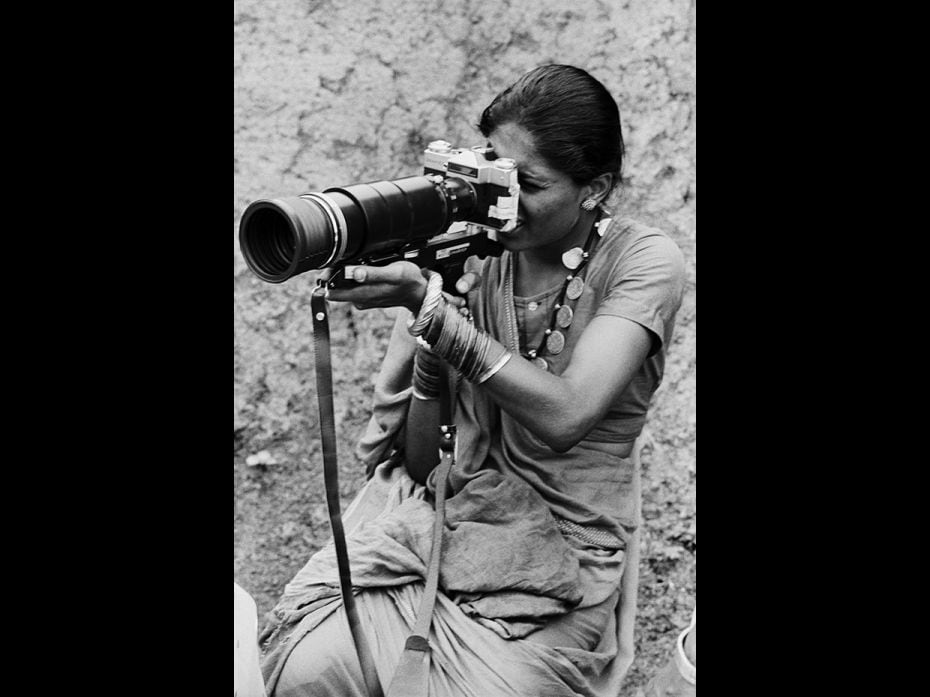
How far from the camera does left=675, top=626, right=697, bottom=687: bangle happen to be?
212 cm

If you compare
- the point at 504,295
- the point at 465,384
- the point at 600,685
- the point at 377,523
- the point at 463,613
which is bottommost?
the point at 600,685

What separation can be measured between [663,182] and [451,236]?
4.17ft

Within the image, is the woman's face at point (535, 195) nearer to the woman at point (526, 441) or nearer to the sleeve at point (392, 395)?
the woman at point (526, 441)

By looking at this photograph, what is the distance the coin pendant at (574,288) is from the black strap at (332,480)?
0.50 m

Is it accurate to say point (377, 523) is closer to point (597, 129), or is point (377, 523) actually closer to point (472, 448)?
point (472, 448)

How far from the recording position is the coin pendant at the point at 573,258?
1.97 metres

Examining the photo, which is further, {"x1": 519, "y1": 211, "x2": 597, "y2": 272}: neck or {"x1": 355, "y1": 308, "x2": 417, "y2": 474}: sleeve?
{"x1": 355, "y1": 308, "x2": 417, "y2": 474}: sleeve

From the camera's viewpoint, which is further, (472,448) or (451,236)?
(472,448)

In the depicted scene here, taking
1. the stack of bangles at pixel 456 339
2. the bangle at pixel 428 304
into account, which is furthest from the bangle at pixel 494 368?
the bangle at pixel 428 304

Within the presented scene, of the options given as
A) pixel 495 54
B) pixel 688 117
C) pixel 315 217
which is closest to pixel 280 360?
pixel 495 54

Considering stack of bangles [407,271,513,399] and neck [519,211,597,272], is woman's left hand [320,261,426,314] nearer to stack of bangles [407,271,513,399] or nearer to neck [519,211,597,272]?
stack of bangles [407,271,513,399]

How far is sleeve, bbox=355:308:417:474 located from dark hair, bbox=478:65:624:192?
447 millimetres

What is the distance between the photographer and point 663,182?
2.92 metres

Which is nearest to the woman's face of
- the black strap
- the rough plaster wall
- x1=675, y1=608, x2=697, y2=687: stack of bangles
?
the black strap
